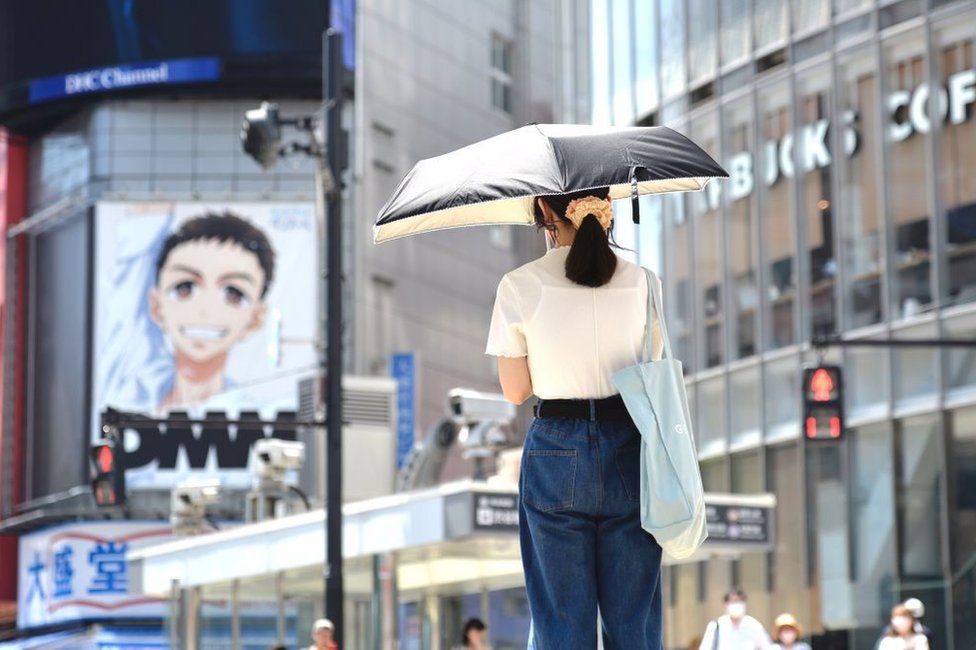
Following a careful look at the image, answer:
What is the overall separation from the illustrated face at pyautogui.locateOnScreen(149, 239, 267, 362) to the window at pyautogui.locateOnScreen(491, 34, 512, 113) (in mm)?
10696

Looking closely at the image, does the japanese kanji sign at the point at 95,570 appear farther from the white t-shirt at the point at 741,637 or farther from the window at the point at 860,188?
the white t-shirt at the point at 741,637

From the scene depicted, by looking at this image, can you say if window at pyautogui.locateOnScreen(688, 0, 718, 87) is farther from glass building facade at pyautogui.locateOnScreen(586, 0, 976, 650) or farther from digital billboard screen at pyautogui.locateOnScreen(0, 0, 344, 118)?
digital billboard screen at pyautogui.locateOnScreen(0, 0, 344, 118)

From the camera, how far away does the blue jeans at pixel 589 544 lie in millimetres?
5762

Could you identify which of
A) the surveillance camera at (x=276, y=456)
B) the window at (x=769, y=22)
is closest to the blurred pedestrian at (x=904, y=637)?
the surveillance camera at (x=276, y=456)

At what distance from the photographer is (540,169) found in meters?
6.14

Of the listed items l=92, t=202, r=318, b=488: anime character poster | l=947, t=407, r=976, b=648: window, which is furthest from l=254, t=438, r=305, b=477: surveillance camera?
l=92, t=202, r=318, b=488: anime character poster

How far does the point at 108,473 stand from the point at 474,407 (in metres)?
4.46

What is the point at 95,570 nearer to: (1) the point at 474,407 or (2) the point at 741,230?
(2) the point at 741,230

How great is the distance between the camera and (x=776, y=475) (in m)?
31.0

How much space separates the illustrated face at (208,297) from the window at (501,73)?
421 inches

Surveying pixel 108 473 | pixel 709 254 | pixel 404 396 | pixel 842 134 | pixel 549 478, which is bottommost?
pixel 549 478

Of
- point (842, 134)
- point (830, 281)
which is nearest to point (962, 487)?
point (830, 281)

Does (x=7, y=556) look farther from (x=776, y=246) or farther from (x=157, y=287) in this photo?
(x=776, y=246)

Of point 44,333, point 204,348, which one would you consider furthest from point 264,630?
point 44,333
